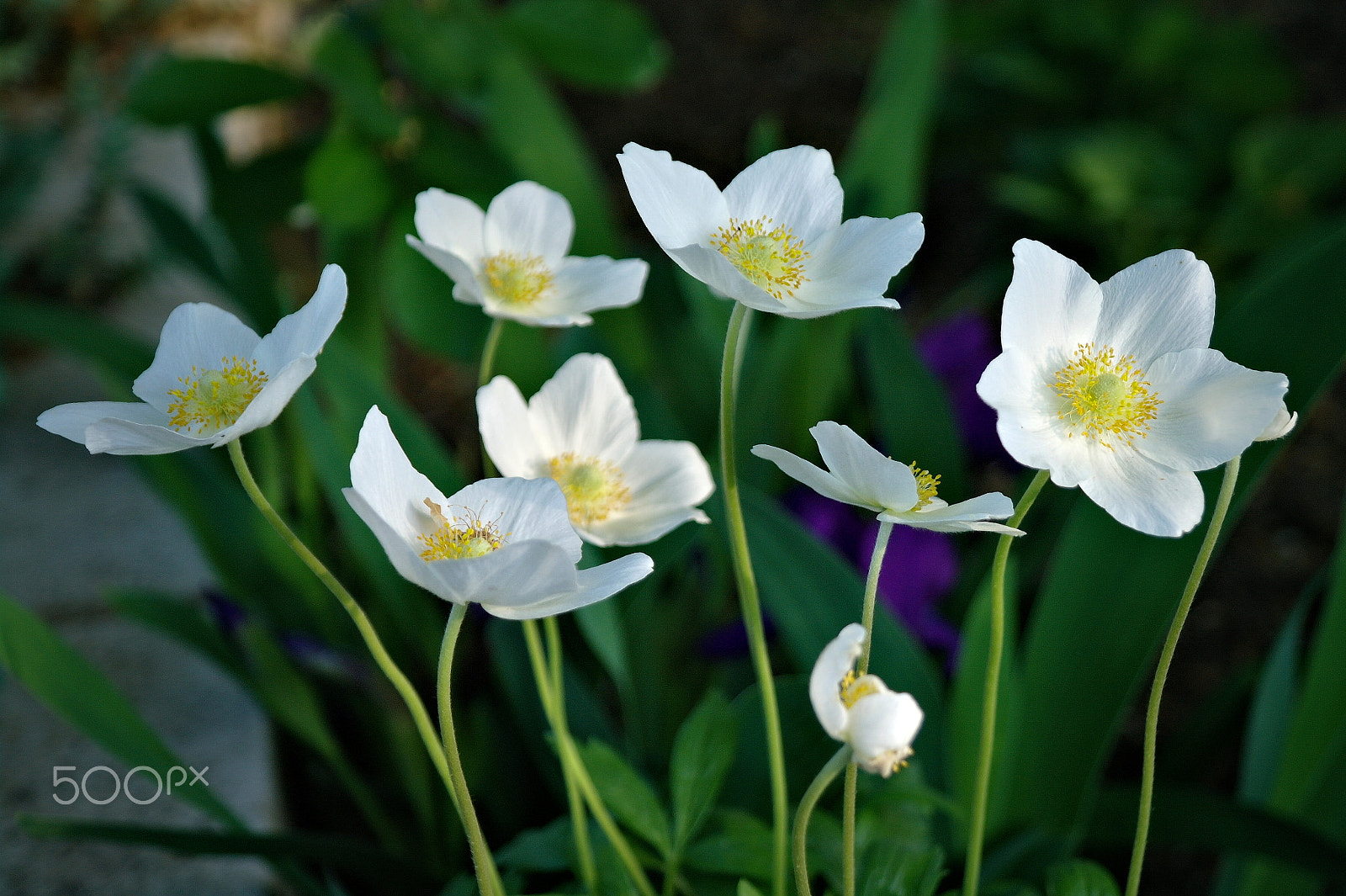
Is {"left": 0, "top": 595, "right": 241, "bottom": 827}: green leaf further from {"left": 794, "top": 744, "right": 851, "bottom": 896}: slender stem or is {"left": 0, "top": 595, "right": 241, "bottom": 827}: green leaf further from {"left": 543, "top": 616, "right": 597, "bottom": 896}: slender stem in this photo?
{"left": 794, "top": 744, "right": 851, "bottom": 896}: slender stem

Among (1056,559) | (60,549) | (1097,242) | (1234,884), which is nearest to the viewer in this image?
(1056,559)

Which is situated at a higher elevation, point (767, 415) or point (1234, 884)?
point (767, 415)

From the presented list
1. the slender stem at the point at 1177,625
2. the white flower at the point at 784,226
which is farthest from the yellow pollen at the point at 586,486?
the slender stem at the point at 1177,625

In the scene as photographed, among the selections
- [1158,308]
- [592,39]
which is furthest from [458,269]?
[592,39]

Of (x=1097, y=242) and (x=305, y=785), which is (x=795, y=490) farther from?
(x=1097, y=242)

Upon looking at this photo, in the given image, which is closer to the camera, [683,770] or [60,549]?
[683,770]

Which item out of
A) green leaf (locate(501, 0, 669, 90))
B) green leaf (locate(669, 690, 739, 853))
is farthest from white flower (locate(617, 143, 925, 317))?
green leaf (locate(501, 0, 669, 90))

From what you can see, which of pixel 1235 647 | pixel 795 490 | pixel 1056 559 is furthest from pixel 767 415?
pixel 1235 647
